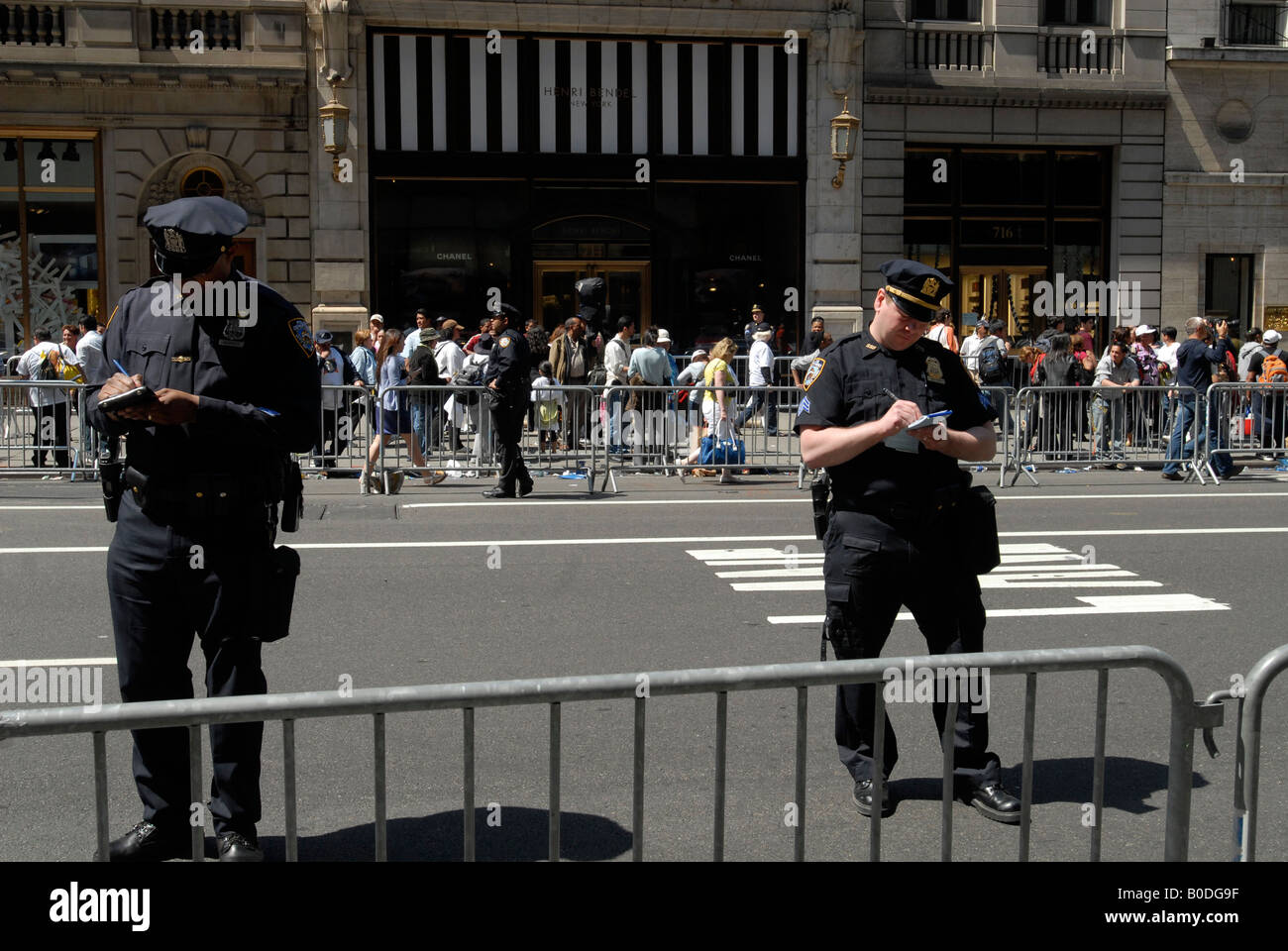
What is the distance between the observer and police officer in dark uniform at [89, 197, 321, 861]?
4.45 meters

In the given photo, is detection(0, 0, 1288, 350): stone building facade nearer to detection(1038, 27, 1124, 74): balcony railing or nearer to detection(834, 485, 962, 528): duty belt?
detection(1038, 27, 1124, 74): balcony railing

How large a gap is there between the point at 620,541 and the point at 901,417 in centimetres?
637

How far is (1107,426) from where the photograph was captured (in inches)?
629

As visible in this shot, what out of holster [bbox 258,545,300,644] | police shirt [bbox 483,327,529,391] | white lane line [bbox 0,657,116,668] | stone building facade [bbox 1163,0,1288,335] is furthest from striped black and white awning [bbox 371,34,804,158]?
holster [bbox 258,545,300,644]

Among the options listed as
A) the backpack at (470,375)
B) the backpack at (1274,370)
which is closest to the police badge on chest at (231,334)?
the backpack at (470,375)

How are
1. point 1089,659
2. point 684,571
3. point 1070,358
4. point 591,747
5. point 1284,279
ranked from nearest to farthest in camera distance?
1. point 1089,659
2. point 591,747
3. point 684,571
4. point 1070,358
5. point 1284,279

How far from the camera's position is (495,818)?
200 inches

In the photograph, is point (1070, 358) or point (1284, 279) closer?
point (1070, 358)

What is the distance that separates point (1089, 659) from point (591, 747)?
9.36ft

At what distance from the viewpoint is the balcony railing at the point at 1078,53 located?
82.5 ft

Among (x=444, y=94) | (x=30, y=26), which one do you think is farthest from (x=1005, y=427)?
(x=30, y=26)

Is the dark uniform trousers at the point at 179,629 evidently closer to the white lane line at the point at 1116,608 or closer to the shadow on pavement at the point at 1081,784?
the shadow on pavement at the point at 1081,784

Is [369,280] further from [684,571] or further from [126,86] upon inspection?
[684,571]

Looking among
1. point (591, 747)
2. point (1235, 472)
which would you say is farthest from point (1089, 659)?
point (1235, 472)
